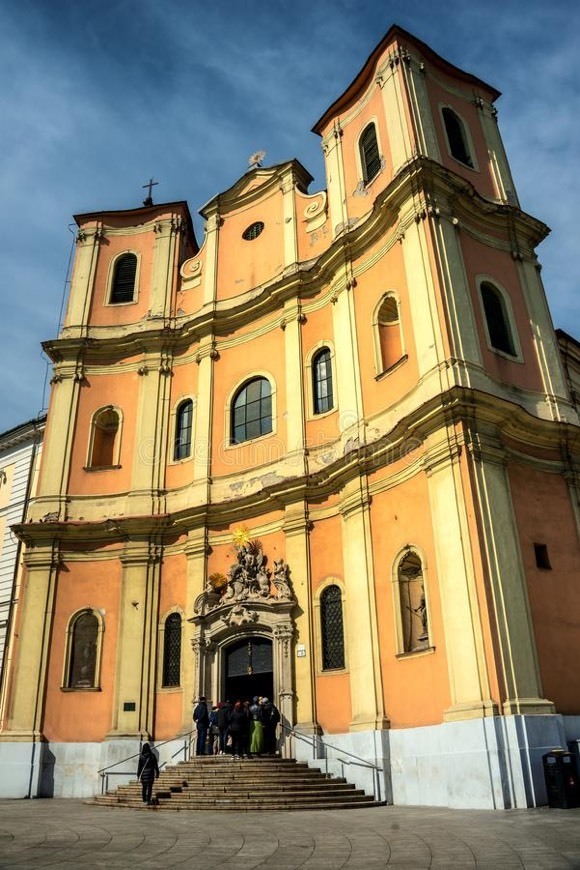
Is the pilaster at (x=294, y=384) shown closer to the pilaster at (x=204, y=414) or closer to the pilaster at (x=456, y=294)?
the pilaster at (x=204, y=414)

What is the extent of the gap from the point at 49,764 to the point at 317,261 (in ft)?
46.3

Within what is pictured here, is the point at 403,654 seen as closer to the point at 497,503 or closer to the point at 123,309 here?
the point at 497,503

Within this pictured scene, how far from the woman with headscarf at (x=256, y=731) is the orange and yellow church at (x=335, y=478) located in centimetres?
67

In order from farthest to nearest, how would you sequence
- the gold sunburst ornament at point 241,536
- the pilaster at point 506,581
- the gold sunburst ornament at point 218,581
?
1. the gold sunburst ornament at point 241,536
2. the gold sunburst ornament at point 218,581
3. the pilaster at point 506,581

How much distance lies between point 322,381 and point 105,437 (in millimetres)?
7435

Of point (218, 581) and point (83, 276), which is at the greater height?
point (83, 276)

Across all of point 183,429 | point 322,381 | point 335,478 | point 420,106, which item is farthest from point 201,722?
point 420,106

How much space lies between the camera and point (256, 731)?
15031 millimetres

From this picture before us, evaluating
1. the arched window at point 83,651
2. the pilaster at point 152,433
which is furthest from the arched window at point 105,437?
the arched window at point 83,651

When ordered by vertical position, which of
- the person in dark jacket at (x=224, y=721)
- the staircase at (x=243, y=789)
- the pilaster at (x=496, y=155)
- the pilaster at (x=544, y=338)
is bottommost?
the staircase at (x=243, y=789)

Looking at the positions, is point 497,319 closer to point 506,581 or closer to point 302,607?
point 506,581

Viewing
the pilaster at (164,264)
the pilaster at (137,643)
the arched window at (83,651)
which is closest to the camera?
the pilaster at (137,643)

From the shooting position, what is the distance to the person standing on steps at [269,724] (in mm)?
15219

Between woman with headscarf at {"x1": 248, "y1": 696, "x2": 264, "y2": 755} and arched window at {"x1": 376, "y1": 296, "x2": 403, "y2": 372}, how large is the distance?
7.86 metres
